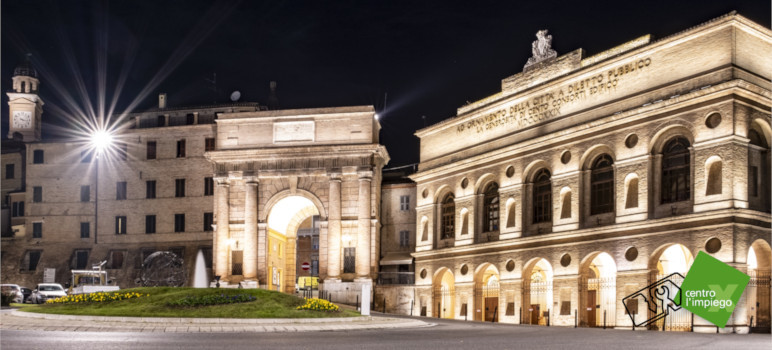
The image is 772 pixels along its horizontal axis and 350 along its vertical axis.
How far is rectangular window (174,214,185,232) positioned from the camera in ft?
211

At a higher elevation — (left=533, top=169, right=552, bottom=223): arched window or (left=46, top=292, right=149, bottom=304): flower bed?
→ (left=533, top=169, right=552, bottom=223): arched window

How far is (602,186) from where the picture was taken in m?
39.1

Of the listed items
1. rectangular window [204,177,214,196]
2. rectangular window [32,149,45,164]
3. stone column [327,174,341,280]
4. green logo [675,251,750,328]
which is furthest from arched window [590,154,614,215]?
rectangular window [32,149,45,164]

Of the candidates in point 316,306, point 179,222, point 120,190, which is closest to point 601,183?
point 316,306

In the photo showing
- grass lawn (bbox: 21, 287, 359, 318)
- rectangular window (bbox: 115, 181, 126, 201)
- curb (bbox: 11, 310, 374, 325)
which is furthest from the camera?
rectangular window (bbox: 115, 181, 126, 201)

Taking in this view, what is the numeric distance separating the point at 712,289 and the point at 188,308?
19527mm

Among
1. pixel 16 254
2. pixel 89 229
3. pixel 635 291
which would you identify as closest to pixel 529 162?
pixel 635 291

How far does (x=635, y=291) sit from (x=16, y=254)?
51439mm

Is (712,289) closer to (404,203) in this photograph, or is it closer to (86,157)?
(404,203)

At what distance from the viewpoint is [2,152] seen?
75812 millimetres

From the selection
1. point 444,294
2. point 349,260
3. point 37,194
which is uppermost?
point 37,194

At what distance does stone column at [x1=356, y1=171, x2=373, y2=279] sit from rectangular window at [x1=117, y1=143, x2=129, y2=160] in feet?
72.1

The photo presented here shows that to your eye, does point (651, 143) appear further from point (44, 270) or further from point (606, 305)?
point (44, 270)

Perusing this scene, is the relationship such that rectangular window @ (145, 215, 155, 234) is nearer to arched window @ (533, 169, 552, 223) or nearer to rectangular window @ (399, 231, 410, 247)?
rectangular window @ (399, 231, 410, 247)
